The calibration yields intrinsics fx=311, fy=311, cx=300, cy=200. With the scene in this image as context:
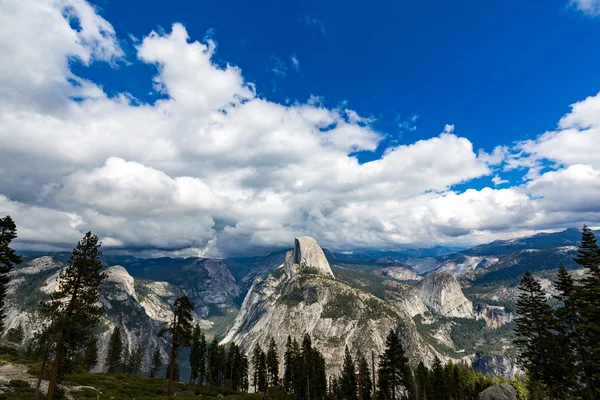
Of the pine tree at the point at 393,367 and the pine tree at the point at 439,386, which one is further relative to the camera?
the pine tree at the point at 439,386

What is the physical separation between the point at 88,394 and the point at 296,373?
217ft

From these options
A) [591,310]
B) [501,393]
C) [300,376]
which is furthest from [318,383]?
[591,310]

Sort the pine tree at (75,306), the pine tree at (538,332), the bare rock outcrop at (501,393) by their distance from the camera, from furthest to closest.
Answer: the bare rock outcrop at (501,393) < the pine tree at (538,332) < the pine tree at (75,306)

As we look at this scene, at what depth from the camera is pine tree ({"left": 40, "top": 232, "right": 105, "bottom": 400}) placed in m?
29.9

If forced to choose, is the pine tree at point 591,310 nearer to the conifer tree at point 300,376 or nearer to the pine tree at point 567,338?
the pine tree at point 567,338

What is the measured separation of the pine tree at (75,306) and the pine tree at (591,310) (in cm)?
4965

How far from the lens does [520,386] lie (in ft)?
361

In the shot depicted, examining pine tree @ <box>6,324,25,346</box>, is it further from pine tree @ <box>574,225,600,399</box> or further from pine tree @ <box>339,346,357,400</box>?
pine tree @ <box>574,225,600,399</box>

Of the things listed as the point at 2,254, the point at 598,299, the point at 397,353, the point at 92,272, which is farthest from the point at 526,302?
the point at 2,254

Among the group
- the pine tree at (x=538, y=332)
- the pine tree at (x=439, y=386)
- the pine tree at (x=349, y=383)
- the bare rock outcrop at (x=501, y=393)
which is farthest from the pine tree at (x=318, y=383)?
the pine tree at (x=538, y=332)

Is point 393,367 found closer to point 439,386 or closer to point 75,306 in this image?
point 439,386

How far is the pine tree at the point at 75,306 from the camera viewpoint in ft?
98.2

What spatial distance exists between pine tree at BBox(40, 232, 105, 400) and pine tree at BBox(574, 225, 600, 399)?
163 feet

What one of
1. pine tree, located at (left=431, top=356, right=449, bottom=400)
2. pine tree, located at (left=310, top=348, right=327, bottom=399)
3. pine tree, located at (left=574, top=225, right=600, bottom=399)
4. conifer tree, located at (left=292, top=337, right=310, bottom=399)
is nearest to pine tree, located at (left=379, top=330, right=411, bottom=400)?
conifer tree, located at (left=292, top=337, right=310, bottom=399)
